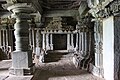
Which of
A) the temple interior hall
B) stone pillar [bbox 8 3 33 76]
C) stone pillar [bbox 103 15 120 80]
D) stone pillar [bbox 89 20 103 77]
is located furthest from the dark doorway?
stone pillar [bbox 103 15 120 80]

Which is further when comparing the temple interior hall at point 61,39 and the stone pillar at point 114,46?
the temple interior hall at point 61,39

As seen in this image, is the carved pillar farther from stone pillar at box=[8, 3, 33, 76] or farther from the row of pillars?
stone pillar at box=[8, 3, 33, 76]

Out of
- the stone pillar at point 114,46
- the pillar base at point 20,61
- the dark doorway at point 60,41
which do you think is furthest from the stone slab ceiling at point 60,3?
the dark doorway at point 60,41

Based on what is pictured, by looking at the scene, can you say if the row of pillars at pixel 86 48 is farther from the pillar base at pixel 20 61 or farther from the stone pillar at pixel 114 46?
the stone pillar at pixel 114 46

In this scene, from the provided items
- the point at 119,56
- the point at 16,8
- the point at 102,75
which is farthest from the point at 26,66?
the point at 119,56

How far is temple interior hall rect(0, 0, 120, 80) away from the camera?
4.66 metres

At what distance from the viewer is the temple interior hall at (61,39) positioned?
4.66m

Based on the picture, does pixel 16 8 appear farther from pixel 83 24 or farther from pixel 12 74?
pixel 83 24

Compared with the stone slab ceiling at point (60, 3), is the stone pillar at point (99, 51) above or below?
below

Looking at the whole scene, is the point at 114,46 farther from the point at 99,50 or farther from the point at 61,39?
the point at 61,39

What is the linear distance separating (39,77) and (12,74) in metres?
0.83

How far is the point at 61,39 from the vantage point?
45.5 ft

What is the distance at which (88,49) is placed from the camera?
8.89m

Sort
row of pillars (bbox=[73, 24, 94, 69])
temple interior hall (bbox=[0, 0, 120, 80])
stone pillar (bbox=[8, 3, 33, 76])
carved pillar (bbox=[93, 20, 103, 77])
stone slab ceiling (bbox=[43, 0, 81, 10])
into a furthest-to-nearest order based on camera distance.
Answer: row of pillars (bbox=[73, 24, 94, 69])
stone slab ceiling (bbox=[43, 0, 81, 10])
stone pillar (bbox=[8, 3, 33, 76])
carved pillar (bbox=[93, 20, 103, 77])
temple interior hall (bbox=[0, 0, 120, 80])
